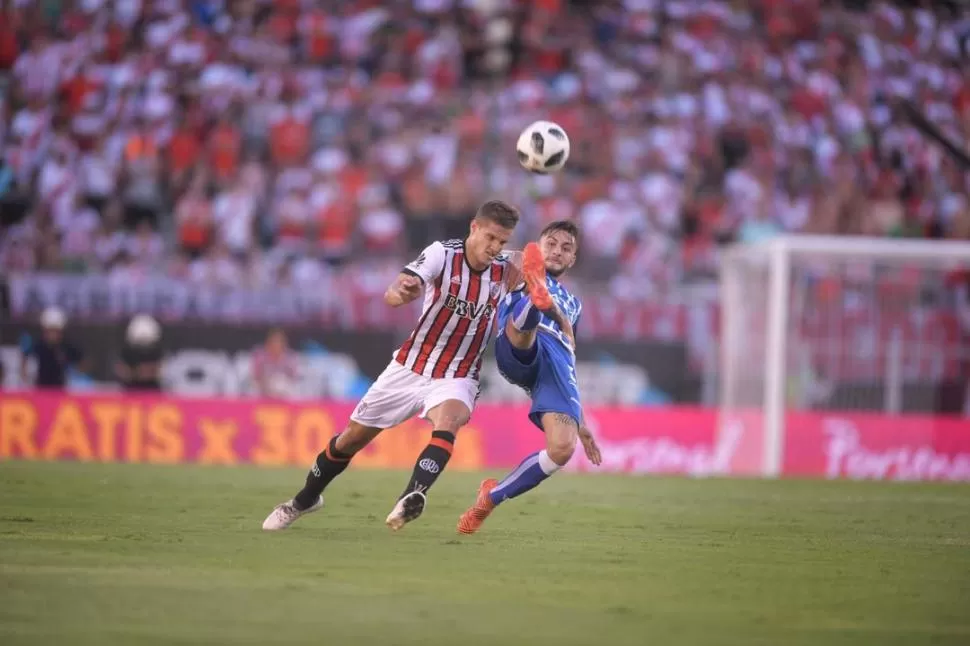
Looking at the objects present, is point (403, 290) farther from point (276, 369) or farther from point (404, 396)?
point (276, 369)

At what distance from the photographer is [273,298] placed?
19750 mm

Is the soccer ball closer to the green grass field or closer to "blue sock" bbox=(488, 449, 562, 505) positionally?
"blue sock" bbox=(488, 449, 562, 505)

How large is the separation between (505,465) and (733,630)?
13.6 meters

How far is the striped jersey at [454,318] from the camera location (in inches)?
363

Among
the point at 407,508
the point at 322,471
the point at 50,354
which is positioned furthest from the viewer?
the point at 50,354

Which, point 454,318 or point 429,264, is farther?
point 454,318

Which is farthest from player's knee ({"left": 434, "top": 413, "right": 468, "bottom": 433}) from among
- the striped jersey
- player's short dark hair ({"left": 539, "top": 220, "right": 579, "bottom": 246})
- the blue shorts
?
player's short dark hair ({"left": 539, "top": 220, "right": 579, "bottom": 246})

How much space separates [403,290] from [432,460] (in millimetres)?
1117

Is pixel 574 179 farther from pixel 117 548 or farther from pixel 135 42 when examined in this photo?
pixel 117 548

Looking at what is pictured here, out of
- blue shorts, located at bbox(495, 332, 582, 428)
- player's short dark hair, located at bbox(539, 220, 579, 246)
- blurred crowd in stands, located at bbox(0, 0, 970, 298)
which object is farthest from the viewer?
blurred crowd in stands, located at bbox(0, 0, 970, 298)

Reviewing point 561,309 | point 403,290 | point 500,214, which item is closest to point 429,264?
point 500,214

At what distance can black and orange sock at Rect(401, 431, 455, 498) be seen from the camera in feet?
28.5

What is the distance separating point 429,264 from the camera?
9047 mm

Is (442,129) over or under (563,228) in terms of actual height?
over
